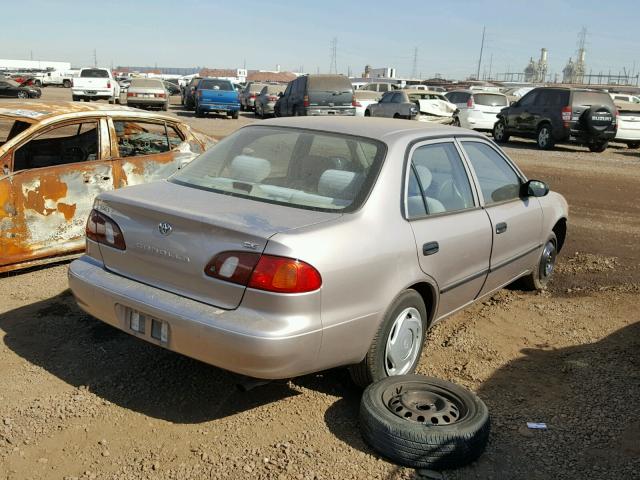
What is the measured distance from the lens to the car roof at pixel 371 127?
4074mm

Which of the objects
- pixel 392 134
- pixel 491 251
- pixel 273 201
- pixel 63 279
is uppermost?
pixel 392 134

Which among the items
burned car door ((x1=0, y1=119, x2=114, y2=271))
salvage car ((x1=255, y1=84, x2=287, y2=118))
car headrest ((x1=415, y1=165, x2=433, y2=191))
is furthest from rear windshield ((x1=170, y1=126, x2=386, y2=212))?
salvage car ((x1=255, y1=84, x2=287, y2=118))

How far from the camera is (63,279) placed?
5.68 metres

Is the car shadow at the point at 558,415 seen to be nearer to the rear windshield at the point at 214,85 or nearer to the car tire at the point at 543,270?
the car tire at the point at 543,270

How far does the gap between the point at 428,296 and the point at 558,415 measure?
100 cm

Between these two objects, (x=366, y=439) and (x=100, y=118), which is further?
(x=100, y=118)

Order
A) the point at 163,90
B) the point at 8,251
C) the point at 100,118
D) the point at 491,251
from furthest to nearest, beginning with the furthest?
the point at 163,90
the point at 100,118
the point at 8,251
the point at 491,251

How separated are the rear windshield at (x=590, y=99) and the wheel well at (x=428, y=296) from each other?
1585cm

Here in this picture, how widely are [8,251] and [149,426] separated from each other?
2.79m

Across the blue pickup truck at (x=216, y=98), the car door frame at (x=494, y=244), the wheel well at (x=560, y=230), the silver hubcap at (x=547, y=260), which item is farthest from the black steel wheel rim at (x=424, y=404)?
the blue pickup truck at (x=216, y=98)

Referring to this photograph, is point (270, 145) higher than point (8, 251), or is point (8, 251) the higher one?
point (270, 145)

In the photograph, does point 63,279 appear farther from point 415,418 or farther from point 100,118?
point 415,418

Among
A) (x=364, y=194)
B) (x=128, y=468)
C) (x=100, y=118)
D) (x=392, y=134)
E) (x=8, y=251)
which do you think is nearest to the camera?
(x=128, y=468)

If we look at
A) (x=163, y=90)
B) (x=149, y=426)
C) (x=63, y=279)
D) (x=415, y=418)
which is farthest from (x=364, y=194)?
(x=163, y=90)
